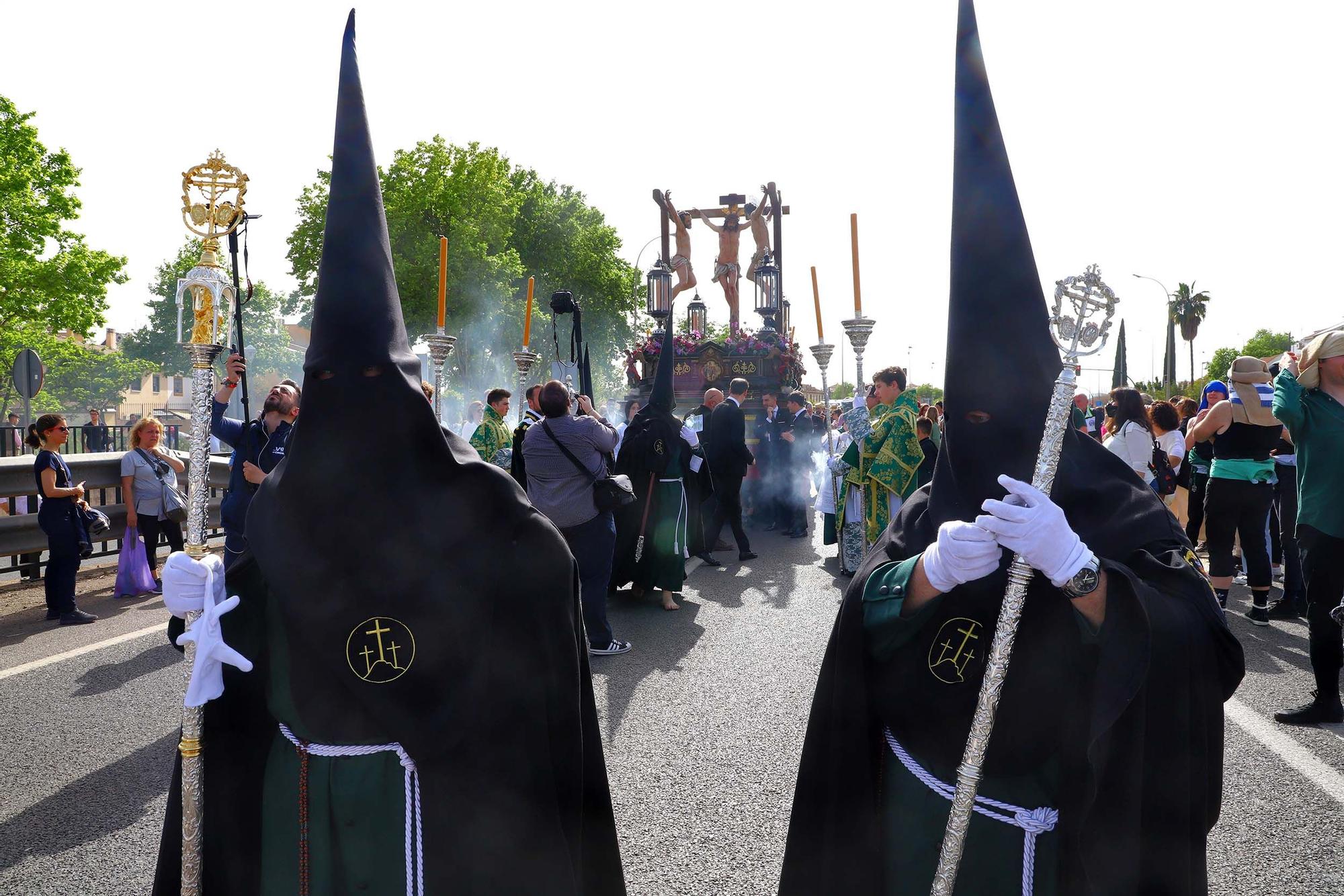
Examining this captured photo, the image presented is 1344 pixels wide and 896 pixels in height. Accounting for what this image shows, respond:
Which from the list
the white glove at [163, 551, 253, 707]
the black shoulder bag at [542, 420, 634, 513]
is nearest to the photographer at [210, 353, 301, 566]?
the black shoulder bag at [542, 420, 634, 513]

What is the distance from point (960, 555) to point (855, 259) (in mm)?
3552

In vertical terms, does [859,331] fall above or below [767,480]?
above

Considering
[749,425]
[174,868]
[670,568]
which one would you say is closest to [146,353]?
[749,425]

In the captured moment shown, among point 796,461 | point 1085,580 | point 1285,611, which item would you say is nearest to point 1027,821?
point 1085,580

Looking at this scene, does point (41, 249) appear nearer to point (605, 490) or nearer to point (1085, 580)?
point (605, 490)

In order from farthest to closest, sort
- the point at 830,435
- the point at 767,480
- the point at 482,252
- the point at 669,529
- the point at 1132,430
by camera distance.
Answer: the point at 482,252
the point at 767,480
the point at 830,435
the point at 669,529
the point at 1132,430

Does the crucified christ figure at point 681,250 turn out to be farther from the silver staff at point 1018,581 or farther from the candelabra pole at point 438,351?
the silver staff at point 1018,581

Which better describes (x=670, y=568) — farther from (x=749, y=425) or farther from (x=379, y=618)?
(x=749, y=425)

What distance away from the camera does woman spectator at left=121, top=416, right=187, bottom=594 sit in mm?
8812

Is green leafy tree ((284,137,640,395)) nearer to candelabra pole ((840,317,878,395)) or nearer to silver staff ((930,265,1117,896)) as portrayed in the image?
candelabra pole ((840,317,878,395))

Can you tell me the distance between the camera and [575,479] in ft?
23.0

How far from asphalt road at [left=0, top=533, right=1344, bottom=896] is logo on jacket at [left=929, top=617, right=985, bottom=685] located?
165 cm

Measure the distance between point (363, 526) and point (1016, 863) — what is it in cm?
162

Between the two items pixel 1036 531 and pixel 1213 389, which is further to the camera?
pixel 1213 389
